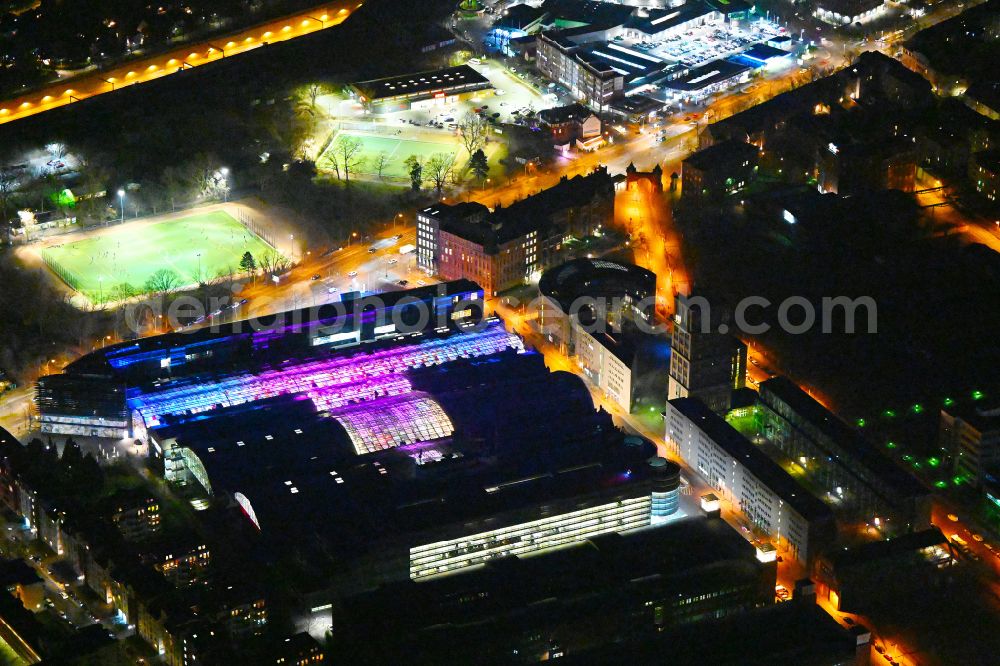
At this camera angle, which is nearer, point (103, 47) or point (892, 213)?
point (892, 213)

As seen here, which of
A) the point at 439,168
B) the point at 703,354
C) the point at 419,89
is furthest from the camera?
the point at 419,89

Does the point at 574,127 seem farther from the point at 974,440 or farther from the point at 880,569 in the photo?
the point at 880,569

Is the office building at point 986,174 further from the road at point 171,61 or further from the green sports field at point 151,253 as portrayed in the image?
the road at point 171,61

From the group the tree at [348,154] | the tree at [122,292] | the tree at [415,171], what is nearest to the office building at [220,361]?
the tree at [122,292]

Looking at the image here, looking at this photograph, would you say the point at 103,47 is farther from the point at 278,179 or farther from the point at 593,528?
the point at 593,528

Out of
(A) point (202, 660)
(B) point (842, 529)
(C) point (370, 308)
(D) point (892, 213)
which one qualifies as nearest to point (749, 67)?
(D) point (892, 213)

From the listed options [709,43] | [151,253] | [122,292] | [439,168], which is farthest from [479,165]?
[709,43]
